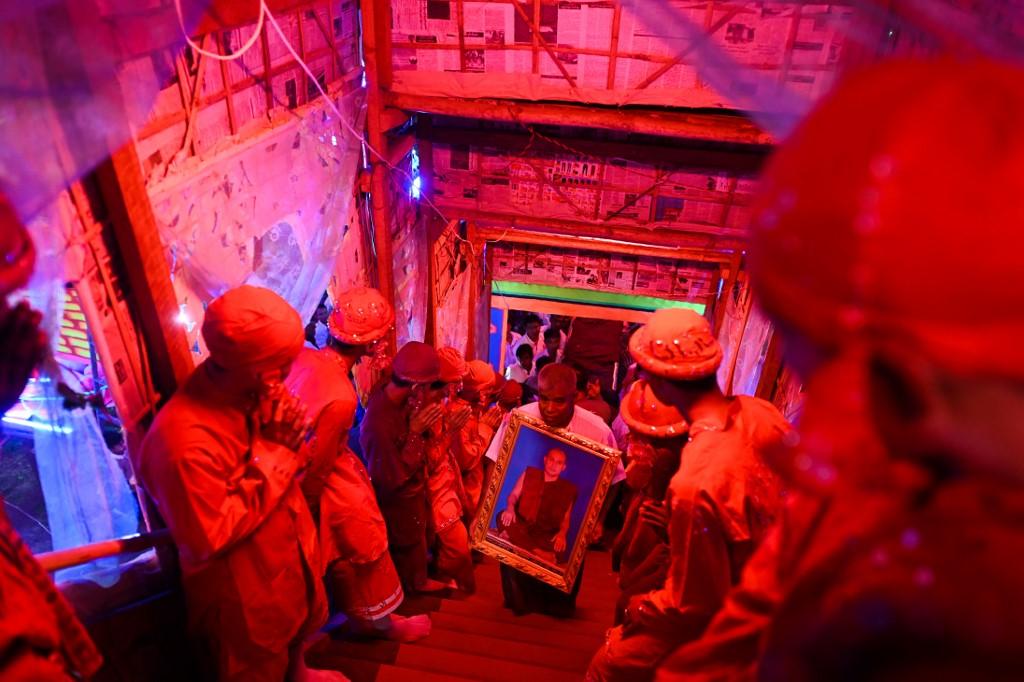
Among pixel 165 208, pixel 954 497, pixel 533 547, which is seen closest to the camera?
pixel 954 497

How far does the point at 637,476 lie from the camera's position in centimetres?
367

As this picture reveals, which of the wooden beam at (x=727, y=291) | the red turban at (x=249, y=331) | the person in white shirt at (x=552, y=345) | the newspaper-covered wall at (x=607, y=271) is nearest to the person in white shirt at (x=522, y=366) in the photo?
the person in white shirt at (x=552, y=345)

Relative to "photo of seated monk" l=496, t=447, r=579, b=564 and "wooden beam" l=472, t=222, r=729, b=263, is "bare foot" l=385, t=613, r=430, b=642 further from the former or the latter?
"wooden beam" l=472, t=222, r=729, b=263

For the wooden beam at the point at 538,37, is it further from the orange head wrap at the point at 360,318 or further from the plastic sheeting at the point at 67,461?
the plastic sheeting at the point at 67,461

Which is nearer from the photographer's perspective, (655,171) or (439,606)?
(439,606)

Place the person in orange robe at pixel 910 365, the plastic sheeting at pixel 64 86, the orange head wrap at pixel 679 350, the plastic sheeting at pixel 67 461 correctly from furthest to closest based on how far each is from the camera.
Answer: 1. the orange head wrap at pixel 679 350
2. the plastic sheeting at pixel 67 461
3. the plastic sheeting at pixel 64 86
4. the person in orange robe at pixel 910 365

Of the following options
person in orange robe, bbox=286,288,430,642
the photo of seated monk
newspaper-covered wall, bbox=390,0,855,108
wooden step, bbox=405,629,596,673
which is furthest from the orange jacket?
newspaper-covered wall, bbox=390,0,855,108

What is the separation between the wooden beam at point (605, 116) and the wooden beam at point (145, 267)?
285 cm

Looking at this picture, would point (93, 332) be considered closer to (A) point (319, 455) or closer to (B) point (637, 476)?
(A) point (319, 455)

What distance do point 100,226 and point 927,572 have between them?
2.85 meters

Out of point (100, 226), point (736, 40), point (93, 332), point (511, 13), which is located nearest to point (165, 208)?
point (100, 226)

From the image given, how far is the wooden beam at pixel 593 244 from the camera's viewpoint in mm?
7102

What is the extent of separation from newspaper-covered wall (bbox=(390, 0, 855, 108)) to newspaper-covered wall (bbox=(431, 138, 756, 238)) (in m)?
1.09

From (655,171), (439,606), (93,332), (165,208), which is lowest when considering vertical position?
(439,606)
